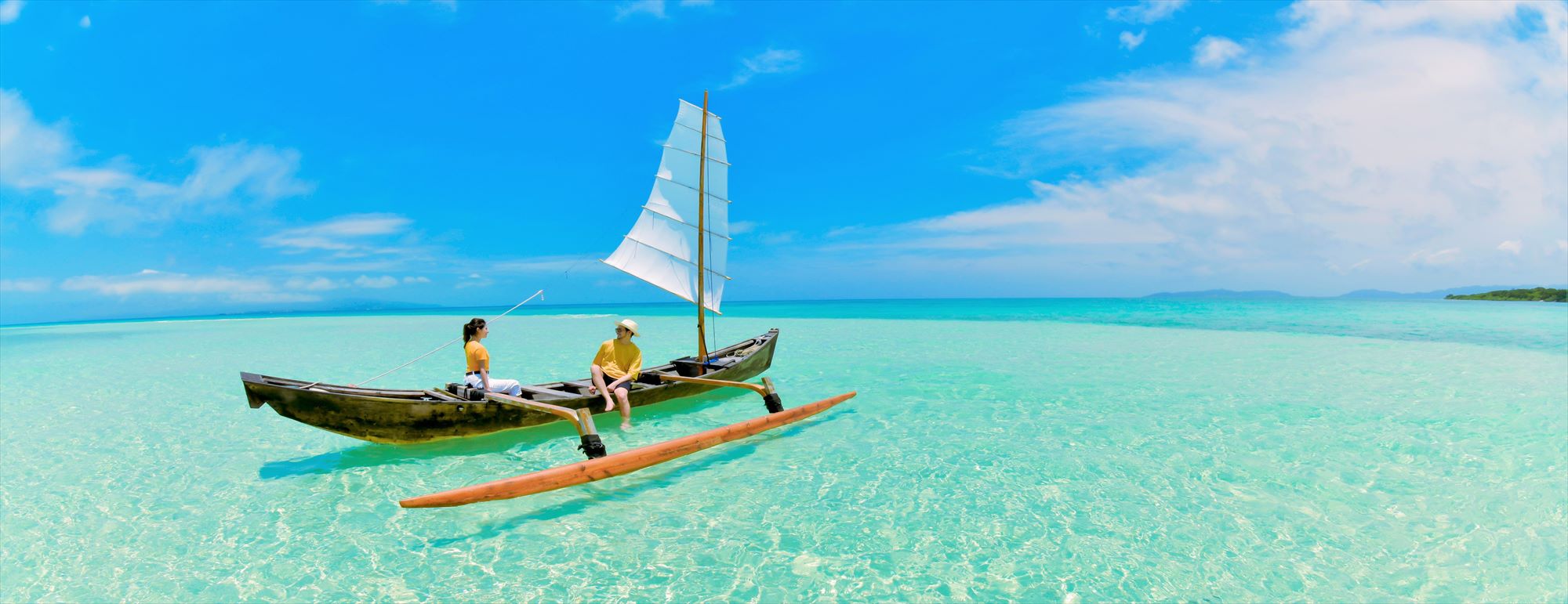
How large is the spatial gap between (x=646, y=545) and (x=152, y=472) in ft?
27.2

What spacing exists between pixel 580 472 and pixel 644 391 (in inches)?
162

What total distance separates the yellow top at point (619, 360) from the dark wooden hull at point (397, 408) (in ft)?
1.88

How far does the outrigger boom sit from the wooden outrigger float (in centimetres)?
1

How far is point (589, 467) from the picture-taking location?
7.24 m

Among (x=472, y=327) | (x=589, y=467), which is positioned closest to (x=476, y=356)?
(x=472, y=327)

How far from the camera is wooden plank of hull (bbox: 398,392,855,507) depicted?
650cm

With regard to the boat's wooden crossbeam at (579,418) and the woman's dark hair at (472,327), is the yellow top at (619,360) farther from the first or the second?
the woman's dark hair at (472,327)

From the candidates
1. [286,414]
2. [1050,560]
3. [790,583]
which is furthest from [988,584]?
[286,414]

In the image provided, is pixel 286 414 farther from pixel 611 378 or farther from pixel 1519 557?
pixel 1519 557

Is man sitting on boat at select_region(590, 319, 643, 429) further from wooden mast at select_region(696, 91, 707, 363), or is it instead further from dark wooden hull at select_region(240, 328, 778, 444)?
wooden mast at select_region(696, 91, 707, 363)

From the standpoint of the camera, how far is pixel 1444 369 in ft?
59.5

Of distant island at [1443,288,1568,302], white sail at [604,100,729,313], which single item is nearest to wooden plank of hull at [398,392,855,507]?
white sail at [604,100,729,313]

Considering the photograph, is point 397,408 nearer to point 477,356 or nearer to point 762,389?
point 477,356

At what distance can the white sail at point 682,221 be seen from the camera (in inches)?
560
